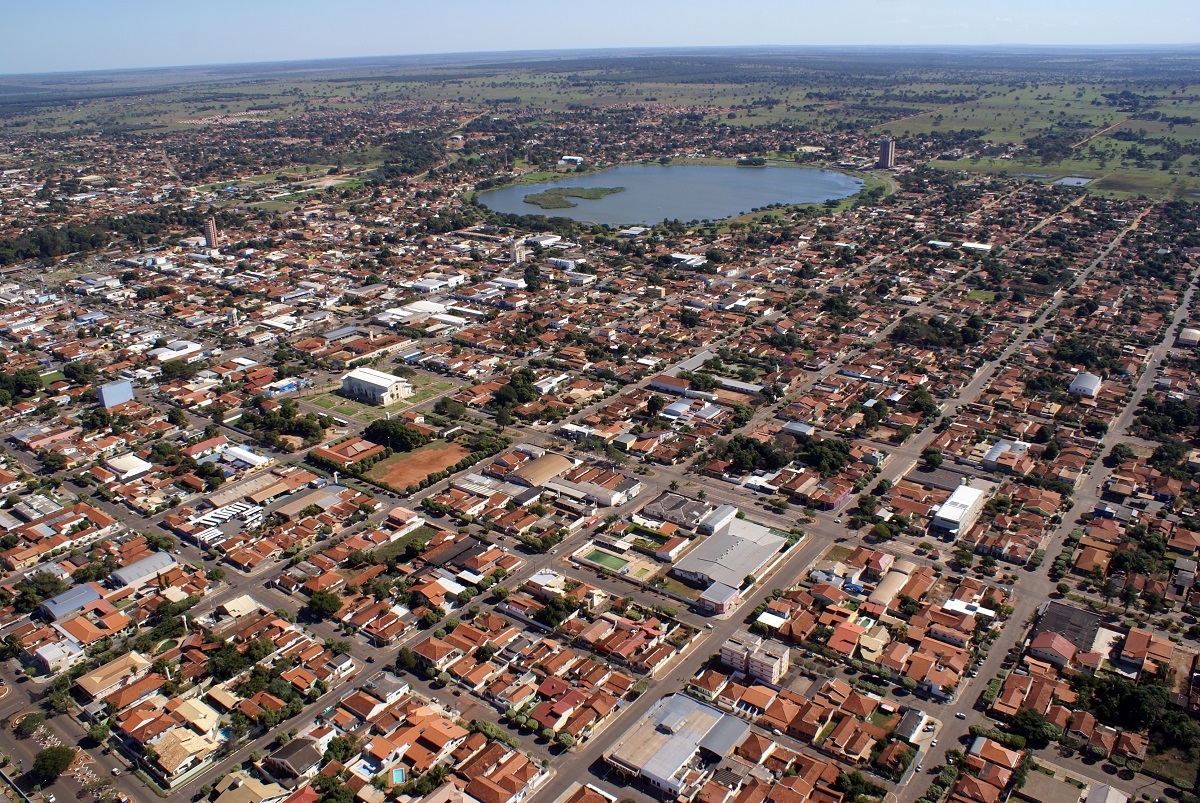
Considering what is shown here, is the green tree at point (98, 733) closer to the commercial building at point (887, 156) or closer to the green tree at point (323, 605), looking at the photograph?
the green tree at point (323, 605)

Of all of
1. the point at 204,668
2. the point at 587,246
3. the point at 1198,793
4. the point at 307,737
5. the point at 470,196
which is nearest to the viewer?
the point at 1198,793

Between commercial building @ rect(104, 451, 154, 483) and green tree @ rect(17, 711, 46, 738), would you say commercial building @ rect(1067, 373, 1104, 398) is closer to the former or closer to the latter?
commercial building @ rect(104, 451, 154, 483)

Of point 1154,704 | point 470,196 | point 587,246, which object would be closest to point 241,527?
point 1154,704

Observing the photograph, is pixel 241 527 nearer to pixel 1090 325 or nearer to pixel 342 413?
pixel 342 413

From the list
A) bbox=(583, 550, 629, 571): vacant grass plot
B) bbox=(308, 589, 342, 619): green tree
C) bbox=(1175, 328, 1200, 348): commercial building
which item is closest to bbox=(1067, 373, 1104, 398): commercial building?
bbox=(1175, 328, 1200, 348): commercial building

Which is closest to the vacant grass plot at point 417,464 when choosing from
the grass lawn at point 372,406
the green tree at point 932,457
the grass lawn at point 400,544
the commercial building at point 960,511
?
the grass lawn at point 400,544

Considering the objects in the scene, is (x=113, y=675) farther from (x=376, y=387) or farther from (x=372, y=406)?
(x=376, y=387)

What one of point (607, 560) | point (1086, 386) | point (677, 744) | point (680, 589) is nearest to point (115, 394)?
point (607, 560)

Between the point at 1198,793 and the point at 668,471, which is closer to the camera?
the point at 1198,793
